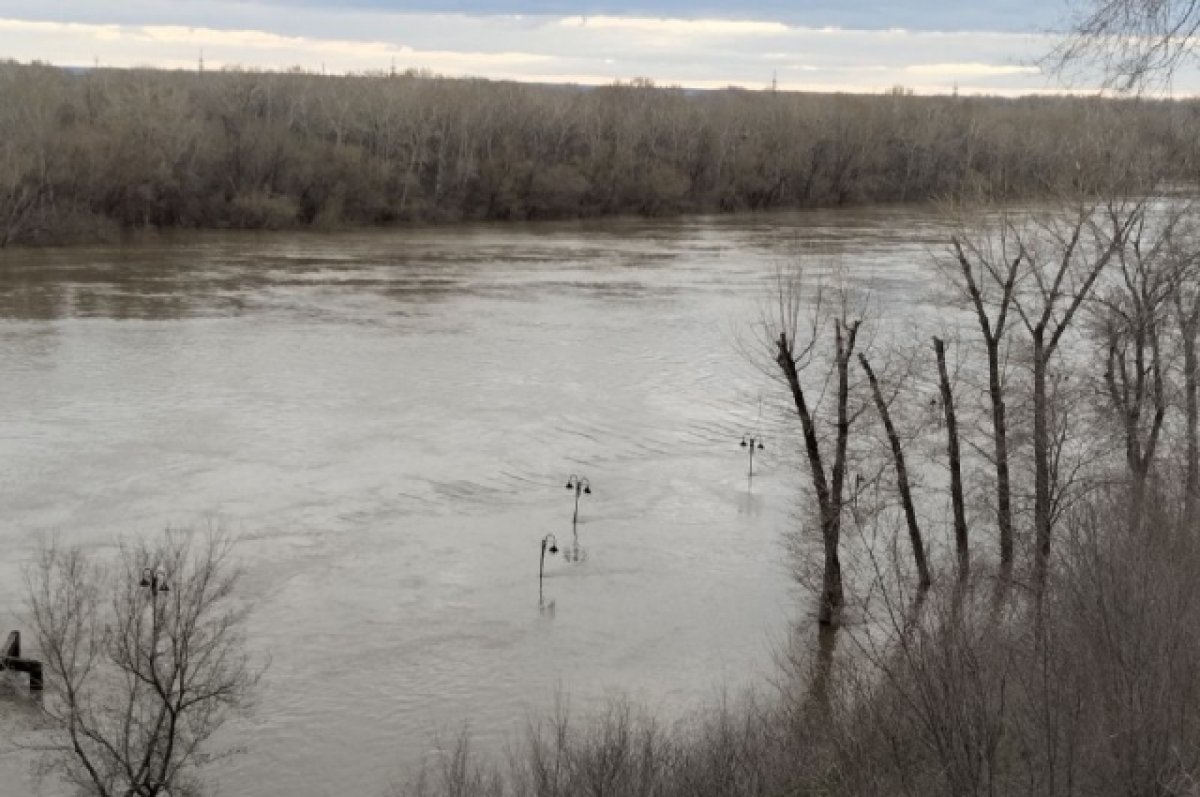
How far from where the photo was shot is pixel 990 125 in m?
62.9

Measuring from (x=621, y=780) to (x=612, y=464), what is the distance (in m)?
11.7

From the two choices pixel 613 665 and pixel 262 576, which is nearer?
pixel 613 665

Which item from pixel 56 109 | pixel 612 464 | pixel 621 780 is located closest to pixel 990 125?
pixel 56 109

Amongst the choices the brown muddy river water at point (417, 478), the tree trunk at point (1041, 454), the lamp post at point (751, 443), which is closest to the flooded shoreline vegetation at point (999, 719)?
the brown muddy river water at point (417, 478)

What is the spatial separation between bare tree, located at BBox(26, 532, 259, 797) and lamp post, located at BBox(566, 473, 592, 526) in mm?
4446

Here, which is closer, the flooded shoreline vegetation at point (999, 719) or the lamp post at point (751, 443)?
the flooded shoreline vegetation at point (999, 719)

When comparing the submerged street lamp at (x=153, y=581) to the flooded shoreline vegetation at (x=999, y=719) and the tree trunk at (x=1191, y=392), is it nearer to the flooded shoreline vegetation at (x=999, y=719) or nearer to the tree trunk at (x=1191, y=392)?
the flooded shoreline vegetation at (x=999, y=719)

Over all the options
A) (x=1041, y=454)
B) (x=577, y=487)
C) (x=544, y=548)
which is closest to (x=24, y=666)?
(x=544, y=548)

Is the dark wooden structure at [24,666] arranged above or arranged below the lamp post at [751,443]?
below

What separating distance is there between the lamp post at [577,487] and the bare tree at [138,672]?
175 inches

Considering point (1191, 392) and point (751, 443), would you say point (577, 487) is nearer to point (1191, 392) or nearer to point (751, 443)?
point (751, 443)

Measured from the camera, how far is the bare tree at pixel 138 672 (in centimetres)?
986

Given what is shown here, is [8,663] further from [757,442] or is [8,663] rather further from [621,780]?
[757,442]

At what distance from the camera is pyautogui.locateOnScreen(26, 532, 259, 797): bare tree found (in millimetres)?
9859
